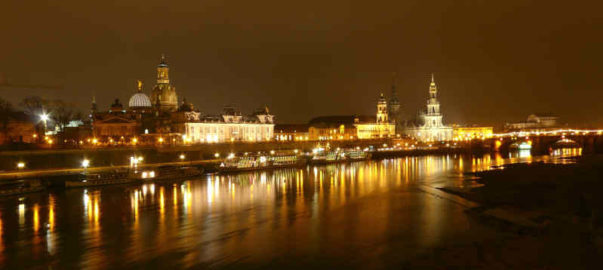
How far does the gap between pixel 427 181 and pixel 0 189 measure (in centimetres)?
3583

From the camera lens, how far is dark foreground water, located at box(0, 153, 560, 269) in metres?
20.9

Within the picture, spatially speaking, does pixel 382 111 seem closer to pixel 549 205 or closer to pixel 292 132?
pixel 292 132

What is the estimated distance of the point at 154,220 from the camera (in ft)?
95.8

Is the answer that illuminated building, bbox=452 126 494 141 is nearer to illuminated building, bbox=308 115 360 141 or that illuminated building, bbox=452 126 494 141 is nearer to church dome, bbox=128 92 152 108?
illuminated building, bbox=308 115 360 141

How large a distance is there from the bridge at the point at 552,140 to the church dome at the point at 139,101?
7361 cm

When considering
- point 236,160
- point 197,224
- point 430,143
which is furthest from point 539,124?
point 197,224

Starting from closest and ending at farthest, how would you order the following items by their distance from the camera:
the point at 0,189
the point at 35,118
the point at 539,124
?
the point at 0,189 < the point at 35,118 < the point at 539,124

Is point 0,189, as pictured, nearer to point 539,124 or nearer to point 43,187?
point 43,187

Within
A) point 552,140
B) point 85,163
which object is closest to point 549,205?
point 85,163

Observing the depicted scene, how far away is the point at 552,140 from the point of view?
10306 centimetres

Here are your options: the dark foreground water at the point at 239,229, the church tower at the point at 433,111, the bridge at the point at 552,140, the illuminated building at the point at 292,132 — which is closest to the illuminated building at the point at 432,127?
the church tower at the point at 433,111

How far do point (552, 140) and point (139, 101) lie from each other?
3283 inches

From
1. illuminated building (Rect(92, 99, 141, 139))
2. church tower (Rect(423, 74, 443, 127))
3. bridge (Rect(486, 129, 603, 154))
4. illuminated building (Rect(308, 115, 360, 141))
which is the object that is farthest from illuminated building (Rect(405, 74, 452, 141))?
illuminated building (Rect(92, 99, 141, 139))

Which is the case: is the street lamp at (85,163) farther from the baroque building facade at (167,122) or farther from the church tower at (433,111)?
the church tower at (433,111)
